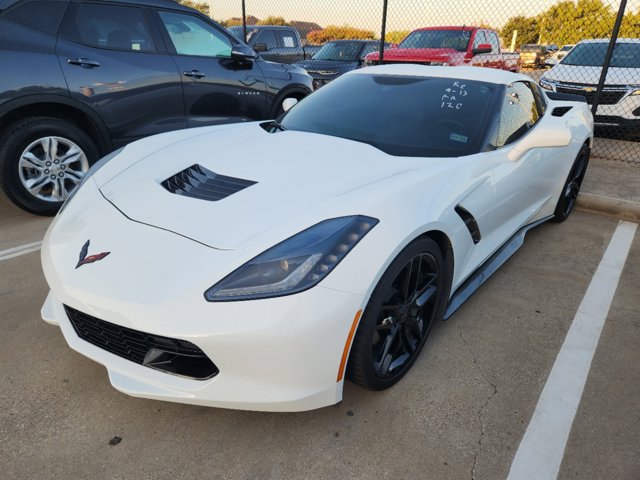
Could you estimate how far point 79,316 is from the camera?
6.15 ft

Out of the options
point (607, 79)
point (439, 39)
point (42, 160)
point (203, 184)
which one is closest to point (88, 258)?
point (203, 184)

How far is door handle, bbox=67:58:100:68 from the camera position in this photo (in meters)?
3.95

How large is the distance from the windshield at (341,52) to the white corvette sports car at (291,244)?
813 centimetres

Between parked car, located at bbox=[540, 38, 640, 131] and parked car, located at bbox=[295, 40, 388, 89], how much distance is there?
13.0ft

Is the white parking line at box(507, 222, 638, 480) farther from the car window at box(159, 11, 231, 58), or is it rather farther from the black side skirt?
the car window at box(159, 11, 231, 58)

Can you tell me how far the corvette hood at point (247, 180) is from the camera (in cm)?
191

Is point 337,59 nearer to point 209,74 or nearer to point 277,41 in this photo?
point 277,41

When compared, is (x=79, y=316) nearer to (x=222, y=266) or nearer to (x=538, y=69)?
(x=222, y=266)

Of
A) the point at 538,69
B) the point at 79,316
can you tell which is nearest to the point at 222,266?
the point at 79,316

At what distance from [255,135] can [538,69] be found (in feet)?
79.9

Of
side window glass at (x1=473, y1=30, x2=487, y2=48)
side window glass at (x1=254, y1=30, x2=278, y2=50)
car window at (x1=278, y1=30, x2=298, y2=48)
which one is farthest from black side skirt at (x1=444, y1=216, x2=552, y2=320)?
car window at (x1=278, y1=30, x2=298, y2=48)

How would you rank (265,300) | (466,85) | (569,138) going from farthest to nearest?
(466,85)
(569,138)
(265,300)

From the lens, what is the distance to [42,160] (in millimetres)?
3955

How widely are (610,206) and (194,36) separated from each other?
439 cm
